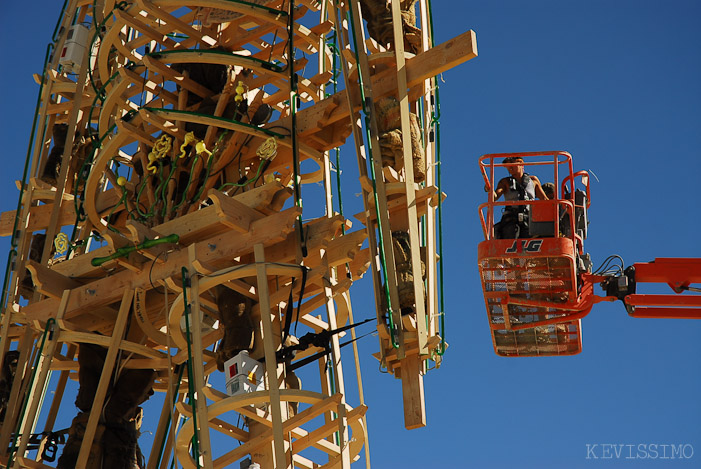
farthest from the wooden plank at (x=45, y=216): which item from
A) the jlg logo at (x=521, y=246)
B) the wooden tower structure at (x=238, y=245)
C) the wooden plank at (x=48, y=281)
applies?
the jlg logo at (x=521, y=246)

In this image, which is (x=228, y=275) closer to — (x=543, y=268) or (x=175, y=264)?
(x=175, y=264)

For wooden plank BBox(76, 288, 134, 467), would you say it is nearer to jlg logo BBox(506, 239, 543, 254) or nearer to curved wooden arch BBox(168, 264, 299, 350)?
curved wooden arch BBox(168, 264, 299, 350)

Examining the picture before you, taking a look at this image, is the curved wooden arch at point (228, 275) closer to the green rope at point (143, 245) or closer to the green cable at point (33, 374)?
the green rope at point (143, 245)

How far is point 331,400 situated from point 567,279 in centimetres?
567

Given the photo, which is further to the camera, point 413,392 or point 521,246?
point 521,246

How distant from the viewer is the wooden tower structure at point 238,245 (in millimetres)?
17531

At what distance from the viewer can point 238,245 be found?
18.0m

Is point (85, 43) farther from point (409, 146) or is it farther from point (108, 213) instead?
point (409, 146)

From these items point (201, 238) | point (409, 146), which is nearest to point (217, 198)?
point (201, 238)

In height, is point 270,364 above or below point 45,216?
below

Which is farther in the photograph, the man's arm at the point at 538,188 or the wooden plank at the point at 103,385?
the man's arm at the point at 538,188

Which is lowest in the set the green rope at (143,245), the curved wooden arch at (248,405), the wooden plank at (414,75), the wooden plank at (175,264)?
the curved wooden arch at (248,405)

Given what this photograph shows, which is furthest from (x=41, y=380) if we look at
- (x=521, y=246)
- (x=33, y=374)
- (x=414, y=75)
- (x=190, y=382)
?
(x=521, y=246)

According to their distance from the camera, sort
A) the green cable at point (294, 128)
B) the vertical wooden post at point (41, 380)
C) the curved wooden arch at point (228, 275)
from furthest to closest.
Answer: the vertical wooden post at point (41, 380), the green cable at point (294, 128), the curved wooden arch at point (228, 275)
